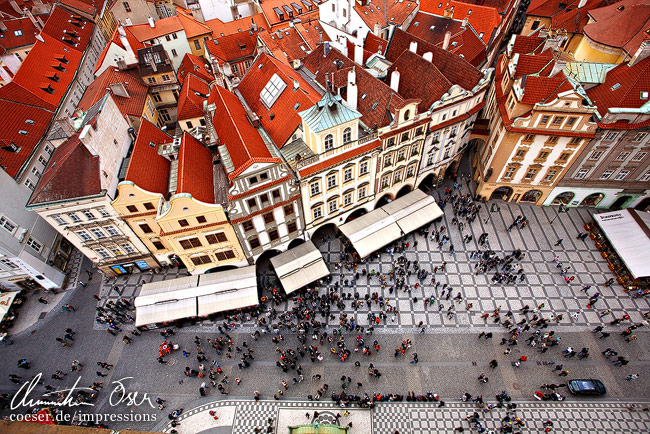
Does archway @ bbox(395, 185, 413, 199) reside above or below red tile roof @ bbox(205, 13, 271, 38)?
below

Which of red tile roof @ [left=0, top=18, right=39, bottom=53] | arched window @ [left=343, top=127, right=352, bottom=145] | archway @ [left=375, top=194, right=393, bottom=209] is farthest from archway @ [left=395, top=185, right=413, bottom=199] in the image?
red tile roof @ [left=0, top=18, right=39, bottom=53]

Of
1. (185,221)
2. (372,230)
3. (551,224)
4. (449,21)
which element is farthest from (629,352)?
(449,21)

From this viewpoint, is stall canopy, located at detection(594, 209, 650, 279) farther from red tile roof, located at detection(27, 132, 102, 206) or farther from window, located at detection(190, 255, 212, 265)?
red tile roof, located at detection(27, 132, 102, 206)

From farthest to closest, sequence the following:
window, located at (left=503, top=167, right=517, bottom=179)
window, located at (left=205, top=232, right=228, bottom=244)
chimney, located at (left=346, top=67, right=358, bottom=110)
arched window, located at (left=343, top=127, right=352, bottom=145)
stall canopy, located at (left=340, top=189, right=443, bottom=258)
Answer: window, located at (left=503, top=167, right=517, bottom=179) < stall canopy, located at (left=340, top=189, right=443, bottom=258) < window, located at (left=205, top=232, right=228, bottom=244) < chimney, located at (left=346, top=67, right=358, bottom=110) < arched window, located at (left=343, top=127, right=352, bottom=145)

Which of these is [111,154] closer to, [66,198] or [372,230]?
[66,198]

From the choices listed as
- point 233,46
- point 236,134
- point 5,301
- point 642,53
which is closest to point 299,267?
point 236,134

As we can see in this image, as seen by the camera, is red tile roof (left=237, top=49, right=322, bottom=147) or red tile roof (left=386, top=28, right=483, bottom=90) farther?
red tile roof (left=386, top=28, right=483, bottom=90)

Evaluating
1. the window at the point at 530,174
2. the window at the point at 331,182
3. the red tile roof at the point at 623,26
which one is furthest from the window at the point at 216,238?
the red tile roof at the point at 623,26

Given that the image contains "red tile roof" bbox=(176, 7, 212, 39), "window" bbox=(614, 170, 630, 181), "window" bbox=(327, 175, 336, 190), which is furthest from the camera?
"red tile roof" bbox=(176, 7, 212, 39)

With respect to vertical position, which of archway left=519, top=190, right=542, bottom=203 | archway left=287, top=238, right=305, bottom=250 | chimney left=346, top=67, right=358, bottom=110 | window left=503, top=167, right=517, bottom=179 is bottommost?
archway left=287, top=238, right=305, bottom=250
